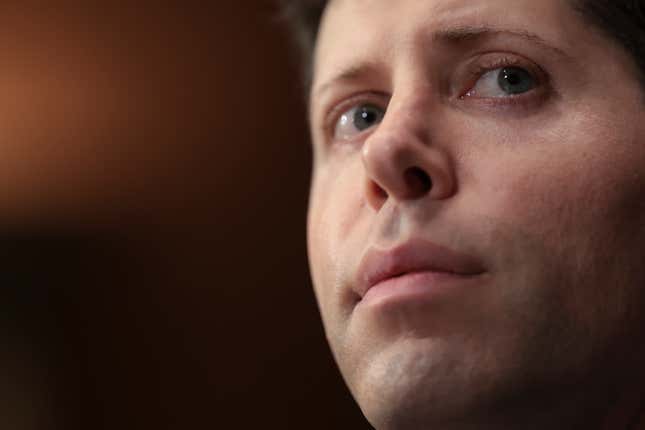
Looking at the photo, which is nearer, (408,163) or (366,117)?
(408,163)

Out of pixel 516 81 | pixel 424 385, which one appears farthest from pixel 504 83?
pixel 424 385

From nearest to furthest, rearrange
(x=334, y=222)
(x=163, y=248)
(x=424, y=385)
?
(x=424, y=385) < (x=334, y=222) < (x=163, y=248)

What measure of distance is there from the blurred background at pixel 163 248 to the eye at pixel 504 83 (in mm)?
854

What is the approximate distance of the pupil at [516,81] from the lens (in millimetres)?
604

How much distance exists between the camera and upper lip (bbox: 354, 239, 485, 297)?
1.80 ft

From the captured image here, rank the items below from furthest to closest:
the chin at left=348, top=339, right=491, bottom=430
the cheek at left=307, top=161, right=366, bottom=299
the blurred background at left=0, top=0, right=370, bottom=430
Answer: the blurred background at left=0, top=0, right=370, bottom=430 < the cheek at left=307, top=161, right=366, bottom=299 < the chin at left=348, top=339, right=491, bottom=430

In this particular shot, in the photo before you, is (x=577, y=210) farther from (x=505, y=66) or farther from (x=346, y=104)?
(x=346, y=104)

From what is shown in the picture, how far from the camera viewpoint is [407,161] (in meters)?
0.57

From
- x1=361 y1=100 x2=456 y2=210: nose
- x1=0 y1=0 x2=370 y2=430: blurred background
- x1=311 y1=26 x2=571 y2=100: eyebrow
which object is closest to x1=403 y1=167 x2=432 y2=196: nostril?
x1=361 y1=100 x2=456 y2=210: nose

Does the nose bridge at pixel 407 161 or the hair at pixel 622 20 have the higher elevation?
the hair at pixel 622 20

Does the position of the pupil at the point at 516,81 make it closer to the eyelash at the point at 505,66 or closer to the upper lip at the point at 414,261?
the eyelash at the point at 505,66

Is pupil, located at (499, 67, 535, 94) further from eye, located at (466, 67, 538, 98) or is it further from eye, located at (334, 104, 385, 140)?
eye, located at (334, 104, 385, 140)

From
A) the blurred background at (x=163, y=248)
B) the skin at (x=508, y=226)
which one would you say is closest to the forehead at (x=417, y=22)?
the skin at (x=508, y=226)

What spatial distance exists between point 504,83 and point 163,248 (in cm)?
106
